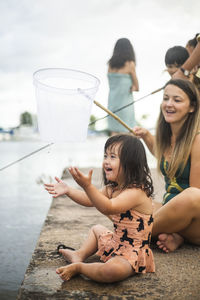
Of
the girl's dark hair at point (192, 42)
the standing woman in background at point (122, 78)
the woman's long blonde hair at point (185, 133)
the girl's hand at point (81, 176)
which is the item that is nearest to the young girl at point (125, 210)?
the girl's hand at point (81, 176)

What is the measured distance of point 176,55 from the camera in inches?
134

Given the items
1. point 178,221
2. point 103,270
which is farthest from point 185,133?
point 103,270

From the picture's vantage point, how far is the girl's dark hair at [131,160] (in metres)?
1.78

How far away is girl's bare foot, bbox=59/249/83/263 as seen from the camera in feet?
6.22

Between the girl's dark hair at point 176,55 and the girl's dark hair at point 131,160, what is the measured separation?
185cm

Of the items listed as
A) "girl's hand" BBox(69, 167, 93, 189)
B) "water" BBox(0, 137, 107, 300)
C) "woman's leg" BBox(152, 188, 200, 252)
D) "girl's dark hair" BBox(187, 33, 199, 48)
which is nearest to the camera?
"girl's hand" BBox(69, 167, 93, 189)

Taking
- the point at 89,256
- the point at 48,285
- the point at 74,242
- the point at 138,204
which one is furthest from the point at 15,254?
the point at 138,204

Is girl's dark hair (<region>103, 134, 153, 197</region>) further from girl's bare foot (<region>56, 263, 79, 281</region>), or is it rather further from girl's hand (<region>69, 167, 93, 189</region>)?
girl's bare foot (<region>56, 263, 79, 281</region>)

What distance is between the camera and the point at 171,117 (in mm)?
2285

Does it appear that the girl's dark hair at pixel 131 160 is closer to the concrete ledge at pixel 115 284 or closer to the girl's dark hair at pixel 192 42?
the concrete ledge at pixel 115 284

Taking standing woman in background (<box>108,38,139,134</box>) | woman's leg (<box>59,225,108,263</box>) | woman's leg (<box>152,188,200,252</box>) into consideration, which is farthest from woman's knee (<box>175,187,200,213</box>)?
standing woman in background (<box>108,38,139,134</box>)

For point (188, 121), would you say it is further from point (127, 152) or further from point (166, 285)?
point (166, 285)

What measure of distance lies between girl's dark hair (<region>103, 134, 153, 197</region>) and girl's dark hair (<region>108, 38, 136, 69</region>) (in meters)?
2.97

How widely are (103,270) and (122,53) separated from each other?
3.42 m
